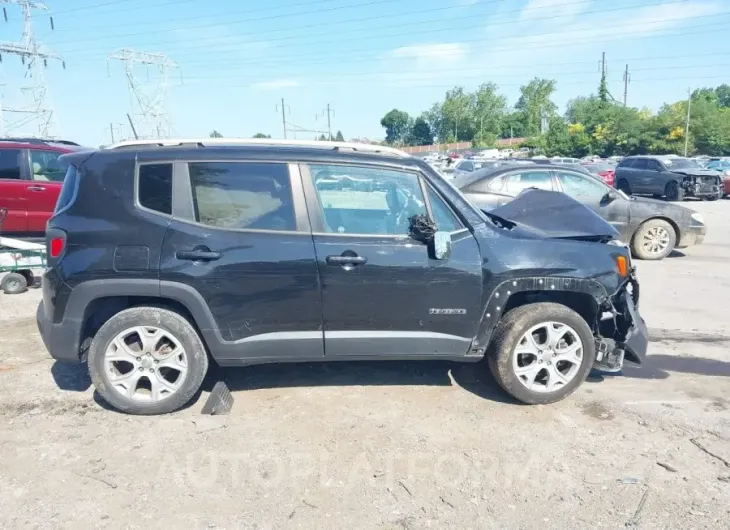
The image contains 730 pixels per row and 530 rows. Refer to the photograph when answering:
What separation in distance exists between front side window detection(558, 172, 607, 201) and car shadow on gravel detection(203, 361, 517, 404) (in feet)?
19.2

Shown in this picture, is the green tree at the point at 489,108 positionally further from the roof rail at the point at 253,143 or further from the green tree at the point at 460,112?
the roof rail at the point at 253,143

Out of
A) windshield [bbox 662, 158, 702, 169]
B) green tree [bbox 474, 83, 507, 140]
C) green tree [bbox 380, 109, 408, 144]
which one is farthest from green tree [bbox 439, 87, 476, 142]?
windshield [bbox 662, 158, 702, 169]

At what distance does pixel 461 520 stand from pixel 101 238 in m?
2.84

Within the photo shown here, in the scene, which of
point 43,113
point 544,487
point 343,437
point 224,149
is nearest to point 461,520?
point 544,487

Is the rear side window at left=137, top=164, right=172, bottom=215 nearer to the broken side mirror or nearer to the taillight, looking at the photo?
the taillight

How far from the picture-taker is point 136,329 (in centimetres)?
405

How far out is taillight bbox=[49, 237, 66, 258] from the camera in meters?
4.00

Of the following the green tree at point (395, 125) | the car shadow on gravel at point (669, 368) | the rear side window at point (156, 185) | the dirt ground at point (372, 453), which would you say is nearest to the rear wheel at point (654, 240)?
the car shadow on gravel at point (669, 368)

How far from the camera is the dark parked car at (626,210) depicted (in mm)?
9930

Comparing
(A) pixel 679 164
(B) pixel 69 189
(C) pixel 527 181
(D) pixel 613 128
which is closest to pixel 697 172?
(A) pixel 679 164

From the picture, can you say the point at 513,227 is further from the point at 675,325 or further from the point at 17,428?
the point at 17,428

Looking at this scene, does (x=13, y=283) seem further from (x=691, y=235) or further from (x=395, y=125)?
(x=395, y=125)

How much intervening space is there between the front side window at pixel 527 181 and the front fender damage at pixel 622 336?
5389mm

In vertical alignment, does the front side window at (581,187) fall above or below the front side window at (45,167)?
below
